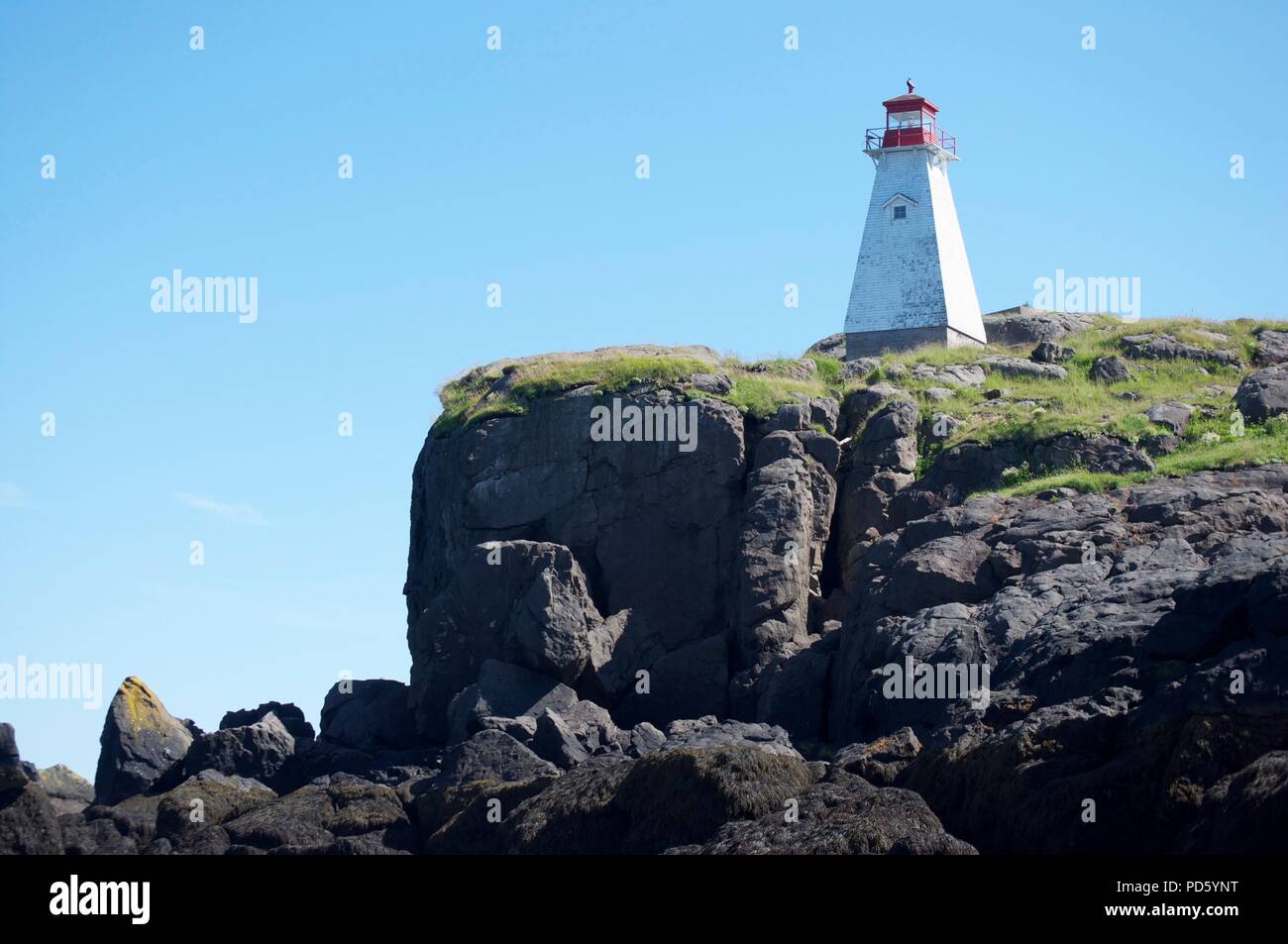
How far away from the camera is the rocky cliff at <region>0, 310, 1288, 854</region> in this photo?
27.7m

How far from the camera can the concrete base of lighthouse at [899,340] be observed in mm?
52031

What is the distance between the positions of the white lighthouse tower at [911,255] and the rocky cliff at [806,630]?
111 inches

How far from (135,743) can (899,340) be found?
22377mm

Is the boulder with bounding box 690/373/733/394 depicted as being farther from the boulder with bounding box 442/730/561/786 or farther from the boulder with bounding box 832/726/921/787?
the boulder with bounding box 832/726/921/787

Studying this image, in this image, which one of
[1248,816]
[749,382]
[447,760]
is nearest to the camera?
[1248,816]

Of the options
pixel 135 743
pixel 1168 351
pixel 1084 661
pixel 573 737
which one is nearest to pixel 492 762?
pixel 573 737

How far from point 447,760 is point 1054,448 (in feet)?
46.8

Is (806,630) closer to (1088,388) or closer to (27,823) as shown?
(1088,388)

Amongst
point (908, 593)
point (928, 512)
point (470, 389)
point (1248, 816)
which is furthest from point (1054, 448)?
point (1248, 816)

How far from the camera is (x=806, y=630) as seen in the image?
3931cm

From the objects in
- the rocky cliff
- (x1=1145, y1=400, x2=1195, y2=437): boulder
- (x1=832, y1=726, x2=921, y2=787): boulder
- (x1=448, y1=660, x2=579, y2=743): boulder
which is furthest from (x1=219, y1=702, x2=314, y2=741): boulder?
(x1=1145, y1=400, x2=1195, y2=437): boulder

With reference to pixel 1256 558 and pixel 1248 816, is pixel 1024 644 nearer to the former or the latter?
pixel 1256 558

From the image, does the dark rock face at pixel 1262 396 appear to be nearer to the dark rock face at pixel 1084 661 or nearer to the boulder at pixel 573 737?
the dark rock face at pixel 1084 661
